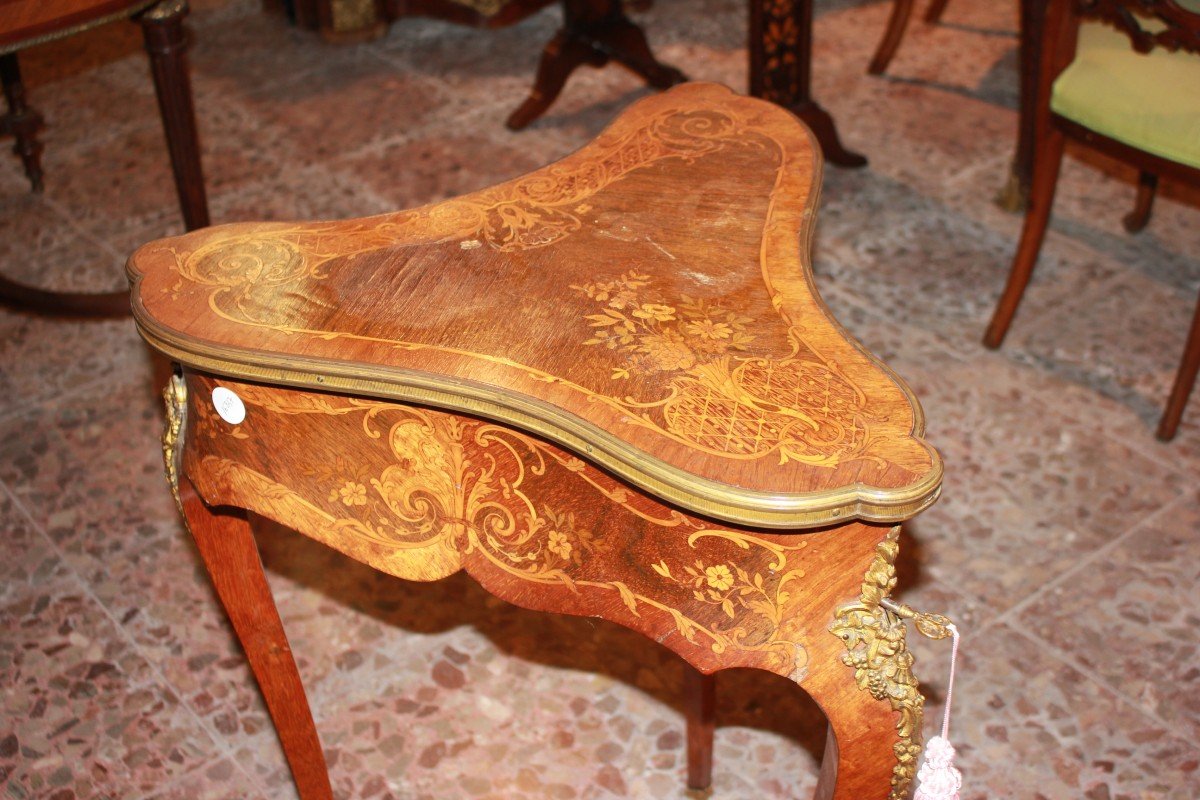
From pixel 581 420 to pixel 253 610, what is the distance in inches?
22.3

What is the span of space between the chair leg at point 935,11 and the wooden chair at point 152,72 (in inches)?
92.0

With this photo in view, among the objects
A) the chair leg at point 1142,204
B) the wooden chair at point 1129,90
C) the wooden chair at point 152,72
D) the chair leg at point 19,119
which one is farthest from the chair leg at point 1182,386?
the chair leg at point 19,119

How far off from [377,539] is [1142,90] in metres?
1.56

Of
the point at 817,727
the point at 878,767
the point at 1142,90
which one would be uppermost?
the point at 1142,90

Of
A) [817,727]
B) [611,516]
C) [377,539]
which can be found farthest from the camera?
[817,727]

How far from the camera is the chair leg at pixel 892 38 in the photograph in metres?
3.72

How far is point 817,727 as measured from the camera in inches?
79.4

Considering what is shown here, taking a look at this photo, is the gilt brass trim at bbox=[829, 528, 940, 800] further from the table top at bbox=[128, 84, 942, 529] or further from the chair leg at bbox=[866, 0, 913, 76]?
the chair leg at bbox=[866, 0, 913, 76]

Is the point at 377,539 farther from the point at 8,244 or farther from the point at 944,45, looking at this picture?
the point at 944,45

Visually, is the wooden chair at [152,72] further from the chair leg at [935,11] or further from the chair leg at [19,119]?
the chair leg at [935,11]

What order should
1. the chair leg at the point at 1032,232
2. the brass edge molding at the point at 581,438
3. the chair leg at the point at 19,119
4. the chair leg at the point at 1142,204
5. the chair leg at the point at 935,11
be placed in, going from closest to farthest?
the brass edge molding at the point at 581,438
the chair leg at the point at 1032,232
the chair leg at the point at 19,119
the chair leg at the point at 1142,204
the chair leg at the point at 935,11

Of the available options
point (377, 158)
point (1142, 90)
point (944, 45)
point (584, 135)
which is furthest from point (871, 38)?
point (1142, 90)

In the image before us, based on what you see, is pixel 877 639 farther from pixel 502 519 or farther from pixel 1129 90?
pixel 1129 90

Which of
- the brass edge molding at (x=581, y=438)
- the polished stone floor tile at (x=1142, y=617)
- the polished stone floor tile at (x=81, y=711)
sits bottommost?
the polished stone floor tile at (x=81, y=711)
